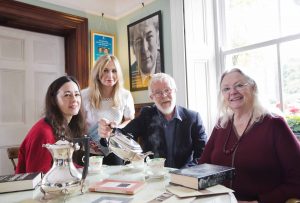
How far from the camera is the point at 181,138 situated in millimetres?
1781

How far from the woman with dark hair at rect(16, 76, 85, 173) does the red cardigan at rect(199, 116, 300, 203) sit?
880 millimetres

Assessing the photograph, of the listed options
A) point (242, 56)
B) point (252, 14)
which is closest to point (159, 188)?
point (242, 56)

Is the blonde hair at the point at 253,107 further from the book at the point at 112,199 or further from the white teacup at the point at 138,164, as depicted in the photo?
the book at the point at 112,199

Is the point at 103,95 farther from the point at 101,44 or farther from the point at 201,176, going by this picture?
the point at 201,176

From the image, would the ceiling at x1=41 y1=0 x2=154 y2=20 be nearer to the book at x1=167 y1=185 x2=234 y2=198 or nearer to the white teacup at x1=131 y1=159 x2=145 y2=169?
the white teacup at x1=131 y1=159 x2=145 y2=169

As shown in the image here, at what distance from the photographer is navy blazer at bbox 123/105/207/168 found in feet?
5.82

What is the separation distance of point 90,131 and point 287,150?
53.2 inches

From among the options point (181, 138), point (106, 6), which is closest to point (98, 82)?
point (181, 138)

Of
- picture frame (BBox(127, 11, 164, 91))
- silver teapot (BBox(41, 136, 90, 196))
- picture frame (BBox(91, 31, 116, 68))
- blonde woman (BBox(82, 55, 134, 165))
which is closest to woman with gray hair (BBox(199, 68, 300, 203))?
silver teapot (BBox(41, 136, 90, 196))

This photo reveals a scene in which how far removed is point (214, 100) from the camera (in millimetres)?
2648

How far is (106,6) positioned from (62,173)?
2690mm

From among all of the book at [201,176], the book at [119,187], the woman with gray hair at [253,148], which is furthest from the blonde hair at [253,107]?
the book at [119,187]

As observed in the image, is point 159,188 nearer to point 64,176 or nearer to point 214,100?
point 64,176

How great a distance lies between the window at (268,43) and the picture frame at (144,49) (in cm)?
64
